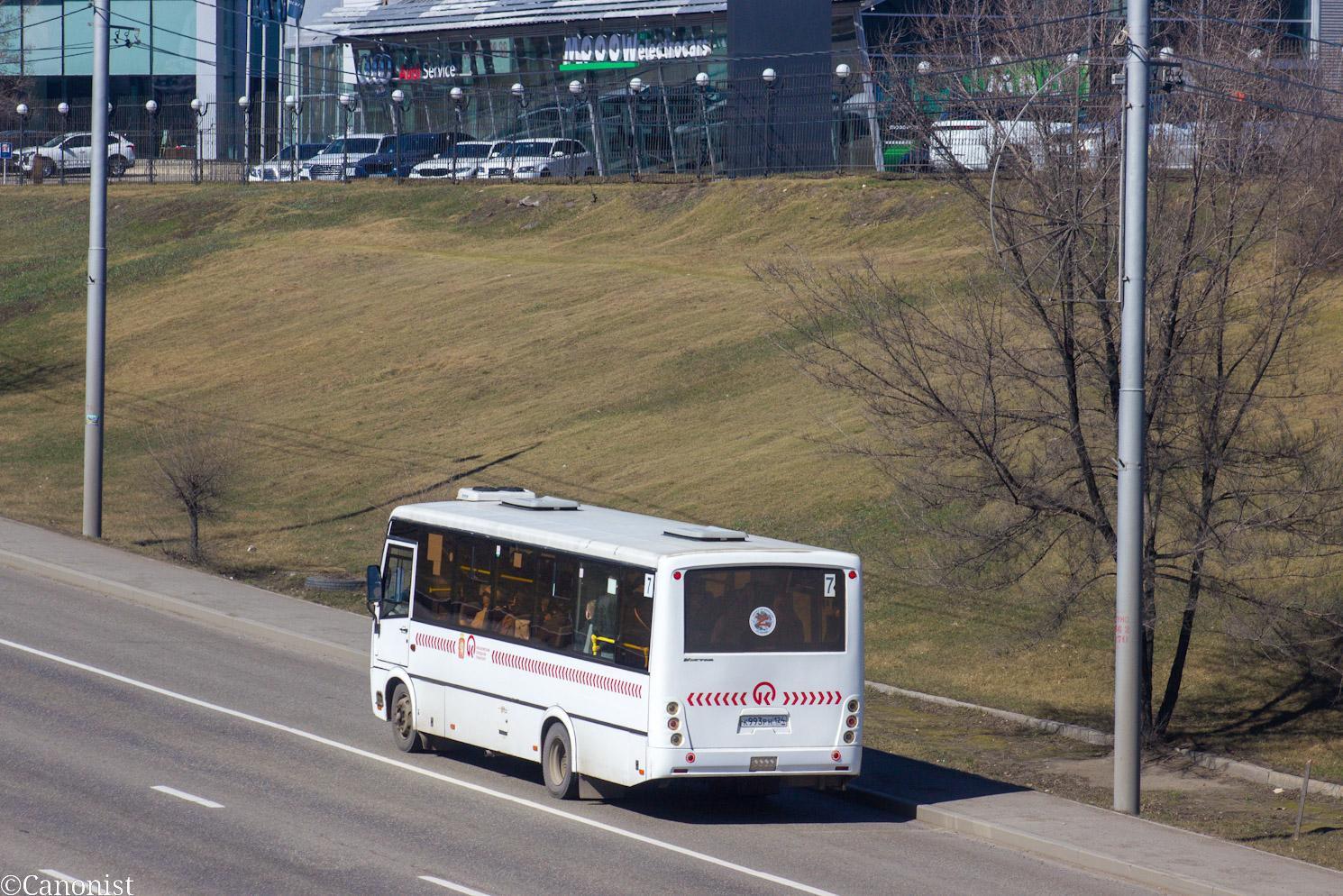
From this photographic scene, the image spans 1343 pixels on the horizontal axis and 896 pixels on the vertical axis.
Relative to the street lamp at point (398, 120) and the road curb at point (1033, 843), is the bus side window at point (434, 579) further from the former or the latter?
the street lamp at point (398, 120)

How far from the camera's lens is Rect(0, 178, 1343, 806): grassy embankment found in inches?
741

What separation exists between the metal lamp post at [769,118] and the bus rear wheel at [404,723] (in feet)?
100

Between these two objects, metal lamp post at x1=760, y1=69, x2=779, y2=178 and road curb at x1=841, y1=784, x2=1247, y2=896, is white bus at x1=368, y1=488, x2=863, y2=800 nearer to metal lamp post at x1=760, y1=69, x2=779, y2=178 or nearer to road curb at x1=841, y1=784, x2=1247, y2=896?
road curb at x1=841, y1=784, x2=1247, y2=896

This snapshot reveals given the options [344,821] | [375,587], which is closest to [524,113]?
[375,587]

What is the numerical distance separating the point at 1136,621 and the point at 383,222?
37462 mm

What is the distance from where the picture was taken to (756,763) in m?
11.9

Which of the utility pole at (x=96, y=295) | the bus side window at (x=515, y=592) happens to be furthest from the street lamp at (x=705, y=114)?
the bus side window at (x=515, y=592)

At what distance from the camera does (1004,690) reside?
57.6ft

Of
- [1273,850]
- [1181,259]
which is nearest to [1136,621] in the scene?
[1273,850]

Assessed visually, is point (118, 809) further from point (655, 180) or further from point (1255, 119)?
point (655, 180)

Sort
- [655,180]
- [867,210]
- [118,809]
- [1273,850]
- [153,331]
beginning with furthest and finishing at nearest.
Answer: [655,180] → [153,331] → [867,210] → [1273,850] → [118,809]

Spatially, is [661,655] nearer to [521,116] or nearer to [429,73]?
[521,116]

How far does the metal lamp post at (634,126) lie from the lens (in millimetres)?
46812

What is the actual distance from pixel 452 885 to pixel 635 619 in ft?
9.72
